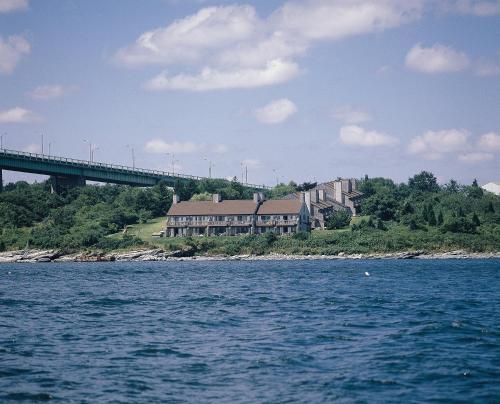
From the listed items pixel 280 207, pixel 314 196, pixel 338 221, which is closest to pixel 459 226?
pixel 338 221

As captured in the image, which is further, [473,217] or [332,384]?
[473,217]

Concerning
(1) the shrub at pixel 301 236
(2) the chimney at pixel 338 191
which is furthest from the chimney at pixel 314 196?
(1) the shrub at pixel 301 236

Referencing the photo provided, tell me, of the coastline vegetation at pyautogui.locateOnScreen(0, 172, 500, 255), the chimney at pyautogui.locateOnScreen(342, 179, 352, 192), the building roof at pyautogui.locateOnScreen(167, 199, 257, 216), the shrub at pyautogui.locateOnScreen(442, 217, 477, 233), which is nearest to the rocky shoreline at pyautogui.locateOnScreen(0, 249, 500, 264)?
the coastline vegetation at pyautogui.locateOnScreen(0, 172, 500, 255)

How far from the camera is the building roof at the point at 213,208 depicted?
12381cm

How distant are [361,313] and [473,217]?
82.6 m

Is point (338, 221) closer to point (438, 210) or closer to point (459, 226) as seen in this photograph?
point (438, 210)

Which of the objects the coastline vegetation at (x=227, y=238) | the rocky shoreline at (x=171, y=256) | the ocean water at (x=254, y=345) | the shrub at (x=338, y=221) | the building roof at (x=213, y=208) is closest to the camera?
the ocean water at (x=254, y=345)

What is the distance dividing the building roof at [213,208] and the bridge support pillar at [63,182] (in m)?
33.1

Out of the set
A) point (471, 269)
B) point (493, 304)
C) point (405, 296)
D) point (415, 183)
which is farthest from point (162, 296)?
point (415, 183)

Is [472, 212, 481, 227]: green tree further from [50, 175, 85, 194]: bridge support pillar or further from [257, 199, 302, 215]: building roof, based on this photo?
[50, 175, 85, 194]: bridge support pillar

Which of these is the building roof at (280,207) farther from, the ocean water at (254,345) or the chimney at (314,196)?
the ocean water at (254,345)

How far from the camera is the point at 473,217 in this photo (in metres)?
113

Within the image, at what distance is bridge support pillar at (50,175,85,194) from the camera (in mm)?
152250

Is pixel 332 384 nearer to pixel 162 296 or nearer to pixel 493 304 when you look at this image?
pixel 493 304
